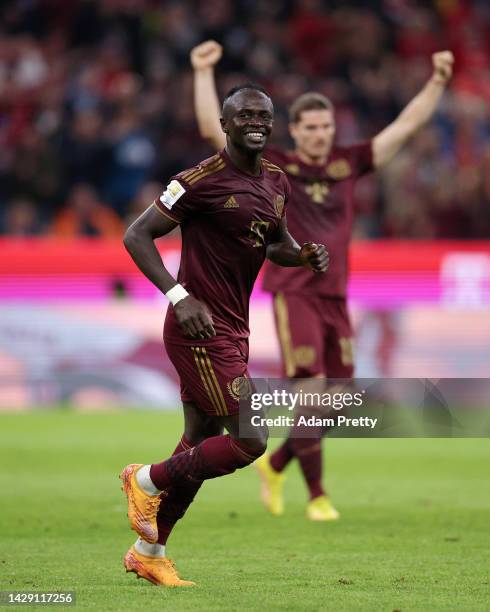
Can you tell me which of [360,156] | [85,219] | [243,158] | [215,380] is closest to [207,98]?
[360,156]

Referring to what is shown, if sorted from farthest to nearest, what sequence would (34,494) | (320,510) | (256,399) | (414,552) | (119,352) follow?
(119,352)
(34,494)
(320,510)
(414,552)
(256,399)

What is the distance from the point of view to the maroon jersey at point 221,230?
21.2 ft

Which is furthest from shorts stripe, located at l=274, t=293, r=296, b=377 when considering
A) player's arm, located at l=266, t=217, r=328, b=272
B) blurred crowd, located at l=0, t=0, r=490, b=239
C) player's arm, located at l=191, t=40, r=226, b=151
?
blurred crowd, located at l=0, t=0, r=490, b=239

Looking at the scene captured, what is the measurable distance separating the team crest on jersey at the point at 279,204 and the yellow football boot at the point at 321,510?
298cm

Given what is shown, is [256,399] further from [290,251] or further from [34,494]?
[34,494]

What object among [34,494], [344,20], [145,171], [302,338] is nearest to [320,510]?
[302,338]

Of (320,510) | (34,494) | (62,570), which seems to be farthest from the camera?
(34,494)

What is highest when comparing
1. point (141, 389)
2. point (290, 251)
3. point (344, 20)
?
point (344, 20)

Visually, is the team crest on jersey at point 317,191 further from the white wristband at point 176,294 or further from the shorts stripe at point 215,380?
the white wristband at point 176,294

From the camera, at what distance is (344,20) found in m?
20.6

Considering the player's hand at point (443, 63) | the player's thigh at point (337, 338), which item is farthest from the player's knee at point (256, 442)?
the player's hand at point (443, 63)

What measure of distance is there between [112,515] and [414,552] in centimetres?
240

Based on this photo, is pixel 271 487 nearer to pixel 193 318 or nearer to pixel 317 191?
pixel 317 191

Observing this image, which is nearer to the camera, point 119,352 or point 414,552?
point 414,552
